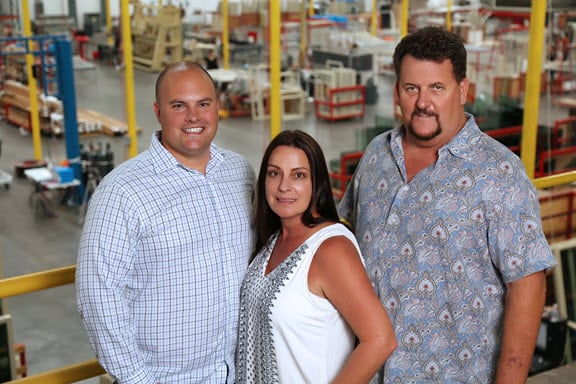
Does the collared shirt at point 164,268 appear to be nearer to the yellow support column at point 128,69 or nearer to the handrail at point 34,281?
the handrail at point 34,281

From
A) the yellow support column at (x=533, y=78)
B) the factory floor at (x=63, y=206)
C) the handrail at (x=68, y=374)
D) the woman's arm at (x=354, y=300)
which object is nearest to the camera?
the woman's arm at (x=354, y=300)

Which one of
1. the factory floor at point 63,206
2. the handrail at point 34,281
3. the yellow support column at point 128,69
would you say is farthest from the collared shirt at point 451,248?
the yellow support column at point 128,69

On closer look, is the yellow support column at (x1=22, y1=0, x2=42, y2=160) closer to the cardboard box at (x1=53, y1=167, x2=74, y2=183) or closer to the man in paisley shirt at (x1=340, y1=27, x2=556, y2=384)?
the cardboard box at (x1=53, y1=167, x2=74, y2=183)

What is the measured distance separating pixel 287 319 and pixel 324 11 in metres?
27.5

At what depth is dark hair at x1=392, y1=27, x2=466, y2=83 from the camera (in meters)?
2.54

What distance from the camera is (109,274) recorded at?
2.50 meters

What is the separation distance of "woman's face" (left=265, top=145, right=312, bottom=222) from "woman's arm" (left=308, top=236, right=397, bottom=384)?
16cm

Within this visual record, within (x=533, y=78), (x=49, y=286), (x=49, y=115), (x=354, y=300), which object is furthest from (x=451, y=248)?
(x=49, y=115)

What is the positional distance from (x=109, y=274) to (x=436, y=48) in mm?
1229

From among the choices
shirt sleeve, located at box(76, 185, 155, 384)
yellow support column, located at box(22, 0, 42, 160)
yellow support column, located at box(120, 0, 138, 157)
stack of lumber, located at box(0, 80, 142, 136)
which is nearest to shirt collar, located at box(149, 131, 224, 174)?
shirt sleeve, located at box(76, 185, 155, 384)

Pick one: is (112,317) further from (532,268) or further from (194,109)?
(532,268)

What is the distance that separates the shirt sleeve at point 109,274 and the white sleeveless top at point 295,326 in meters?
0.41

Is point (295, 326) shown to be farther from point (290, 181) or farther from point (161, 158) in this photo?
point (161, 158)

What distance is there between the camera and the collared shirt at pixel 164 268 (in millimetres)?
2512
